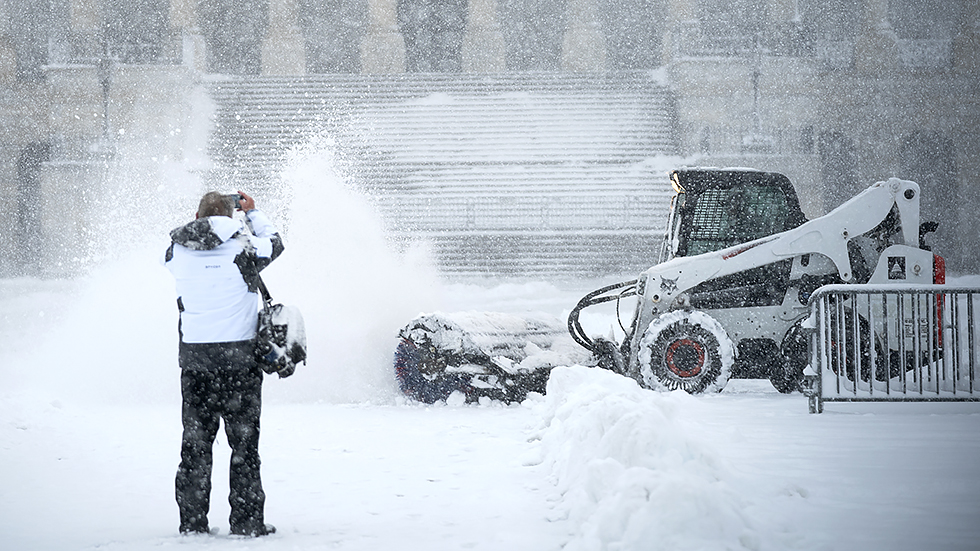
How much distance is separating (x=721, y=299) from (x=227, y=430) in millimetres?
6410

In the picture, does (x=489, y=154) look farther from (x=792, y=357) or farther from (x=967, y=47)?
(x=792, y=357)

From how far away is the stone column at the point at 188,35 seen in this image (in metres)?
35.4

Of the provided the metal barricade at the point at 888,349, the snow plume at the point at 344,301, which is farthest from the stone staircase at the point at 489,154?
the metal barricade at the point at 888,349

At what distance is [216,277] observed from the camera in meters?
4.84

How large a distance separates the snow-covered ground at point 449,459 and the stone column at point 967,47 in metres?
27.4

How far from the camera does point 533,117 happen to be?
104 ft

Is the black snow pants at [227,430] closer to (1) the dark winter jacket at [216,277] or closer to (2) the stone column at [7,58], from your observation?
(1) the dark winter jacket at [216,277]

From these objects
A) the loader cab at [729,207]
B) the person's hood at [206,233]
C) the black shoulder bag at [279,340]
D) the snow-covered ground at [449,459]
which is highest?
the loader cab at [729,207]

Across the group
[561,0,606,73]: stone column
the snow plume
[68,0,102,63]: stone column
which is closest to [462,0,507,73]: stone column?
[561,0,606,73]: stone column

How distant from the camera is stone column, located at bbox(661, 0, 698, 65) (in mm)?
34219

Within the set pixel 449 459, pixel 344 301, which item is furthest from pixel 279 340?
pixel 344 301

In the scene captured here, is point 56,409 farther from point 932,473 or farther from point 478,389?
point 932,473

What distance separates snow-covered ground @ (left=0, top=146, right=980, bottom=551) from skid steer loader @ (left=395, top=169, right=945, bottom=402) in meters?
0.38

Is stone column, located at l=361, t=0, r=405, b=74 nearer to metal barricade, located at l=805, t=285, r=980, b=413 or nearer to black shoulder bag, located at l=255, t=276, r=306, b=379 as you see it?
metal barricade, located at l=805, t=285, r=980, b=413
